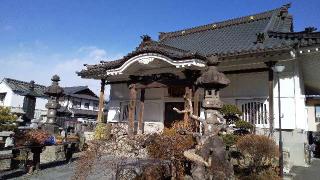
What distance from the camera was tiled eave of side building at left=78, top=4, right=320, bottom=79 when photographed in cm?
1250

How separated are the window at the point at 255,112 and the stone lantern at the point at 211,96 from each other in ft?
22.5

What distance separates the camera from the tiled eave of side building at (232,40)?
41.0 ft

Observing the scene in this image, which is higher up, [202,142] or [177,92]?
[177,92]

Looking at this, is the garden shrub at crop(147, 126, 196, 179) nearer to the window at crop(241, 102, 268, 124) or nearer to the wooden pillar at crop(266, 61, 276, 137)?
the wooden pillar at crop(266, 61, 276, 137)

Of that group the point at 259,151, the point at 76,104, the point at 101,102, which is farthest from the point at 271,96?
the point at 76,104

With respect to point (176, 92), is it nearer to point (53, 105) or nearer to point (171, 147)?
point (53, 105)

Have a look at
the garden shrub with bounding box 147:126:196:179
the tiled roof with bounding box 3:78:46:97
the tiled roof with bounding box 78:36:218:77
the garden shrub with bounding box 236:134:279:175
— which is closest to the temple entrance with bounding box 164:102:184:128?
the tiled roof with bounding box 78:36:218:77

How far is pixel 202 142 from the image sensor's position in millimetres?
7176

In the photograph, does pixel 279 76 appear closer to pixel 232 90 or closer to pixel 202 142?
pixel 232 90

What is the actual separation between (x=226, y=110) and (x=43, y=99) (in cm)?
4117

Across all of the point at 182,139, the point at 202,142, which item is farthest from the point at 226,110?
the point at 202,142

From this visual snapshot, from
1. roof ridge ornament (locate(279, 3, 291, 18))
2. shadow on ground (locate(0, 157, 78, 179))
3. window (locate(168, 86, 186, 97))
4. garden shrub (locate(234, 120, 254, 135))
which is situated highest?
roof ridge ornament (locate(279, 3, 291, 18))

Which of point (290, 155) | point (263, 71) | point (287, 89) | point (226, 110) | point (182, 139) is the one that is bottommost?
point (290, 155)

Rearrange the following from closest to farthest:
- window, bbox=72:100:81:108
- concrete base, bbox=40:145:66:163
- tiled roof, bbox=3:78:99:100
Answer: concrete base, bbox=40:145:66:163
tiled roof, bbox=3:78:99:100
window, bbox=72:100:81:108
